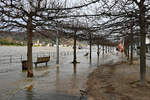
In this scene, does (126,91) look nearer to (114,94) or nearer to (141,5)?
(114,94)

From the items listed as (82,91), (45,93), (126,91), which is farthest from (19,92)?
(126,91)

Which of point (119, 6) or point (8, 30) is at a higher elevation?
point (119, 6)

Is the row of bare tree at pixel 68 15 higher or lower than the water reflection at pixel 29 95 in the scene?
higher

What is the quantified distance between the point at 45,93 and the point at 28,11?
5558 mm

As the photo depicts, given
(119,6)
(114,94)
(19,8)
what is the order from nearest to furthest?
(114,94)
(119,6)
(19,8)

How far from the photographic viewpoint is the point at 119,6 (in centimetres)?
795

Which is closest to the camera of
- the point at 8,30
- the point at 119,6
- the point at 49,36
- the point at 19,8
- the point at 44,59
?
the point at 119,6

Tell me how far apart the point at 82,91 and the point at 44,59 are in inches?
445

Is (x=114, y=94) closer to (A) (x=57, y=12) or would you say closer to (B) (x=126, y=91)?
(B) (x=126, y=91)

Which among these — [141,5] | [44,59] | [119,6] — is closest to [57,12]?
[119,6]

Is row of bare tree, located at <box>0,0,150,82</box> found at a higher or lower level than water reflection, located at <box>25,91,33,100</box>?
higher

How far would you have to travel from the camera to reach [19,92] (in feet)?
21.9

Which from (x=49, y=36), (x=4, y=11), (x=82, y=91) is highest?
(x=4, y=11)

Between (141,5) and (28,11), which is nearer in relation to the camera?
(141,5)
